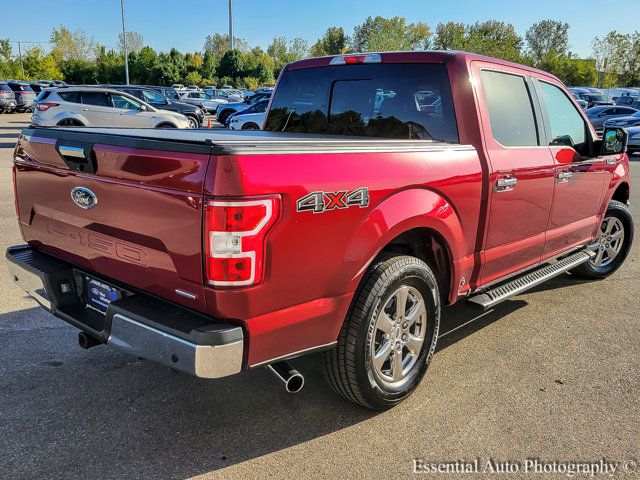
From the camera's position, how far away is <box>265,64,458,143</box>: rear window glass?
139 inches

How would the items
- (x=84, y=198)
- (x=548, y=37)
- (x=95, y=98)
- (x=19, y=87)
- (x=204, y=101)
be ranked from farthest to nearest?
(x=548, y=37) → (x=204, y=101) → (x=19, y=87) → (x=95, y=98) → (x=84, y=198)

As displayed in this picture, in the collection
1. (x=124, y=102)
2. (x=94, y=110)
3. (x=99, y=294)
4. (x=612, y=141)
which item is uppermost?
(x=612, y=141)

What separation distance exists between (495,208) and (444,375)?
3.76 ft

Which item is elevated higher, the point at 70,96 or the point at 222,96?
the point at 70,96

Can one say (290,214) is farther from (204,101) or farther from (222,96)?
(222,96)

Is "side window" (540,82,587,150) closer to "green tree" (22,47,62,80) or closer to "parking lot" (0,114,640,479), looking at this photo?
"parking lot" (0,114,640,479)

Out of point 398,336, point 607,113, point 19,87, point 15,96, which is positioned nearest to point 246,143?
point 398,336

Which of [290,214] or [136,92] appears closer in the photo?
[290,214]

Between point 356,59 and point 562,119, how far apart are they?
6.12 ft

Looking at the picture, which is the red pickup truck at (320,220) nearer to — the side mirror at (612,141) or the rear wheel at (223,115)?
the side mirror at (612,141)

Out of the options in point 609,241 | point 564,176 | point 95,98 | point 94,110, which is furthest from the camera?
point 95,98

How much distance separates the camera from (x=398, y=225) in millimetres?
2809

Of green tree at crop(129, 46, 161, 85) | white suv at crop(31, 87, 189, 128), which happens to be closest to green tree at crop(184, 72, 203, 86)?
green tree at crop(129, 46, 161, 85)

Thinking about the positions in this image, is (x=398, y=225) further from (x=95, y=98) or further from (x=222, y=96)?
(x=222, y=96)
